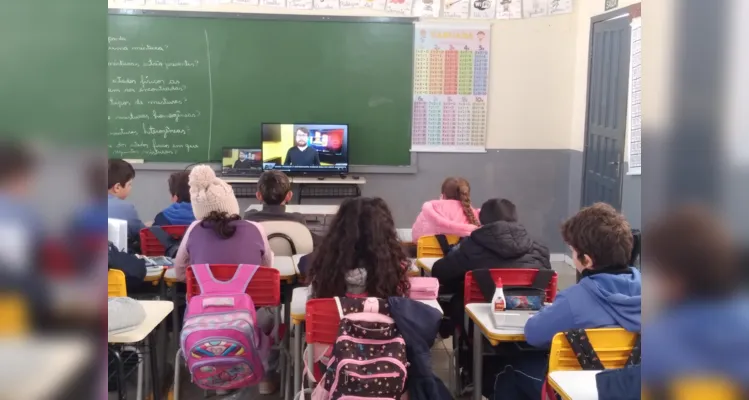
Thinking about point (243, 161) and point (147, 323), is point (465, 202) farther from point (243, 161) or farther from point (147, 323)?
point (243, 161)

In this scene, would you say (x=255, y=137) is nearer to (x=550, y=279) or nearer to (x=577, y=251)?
(x=550, y=279)

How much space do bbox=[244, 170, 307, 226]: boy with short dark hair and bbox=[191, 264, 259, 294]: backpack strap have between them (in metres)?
0.71

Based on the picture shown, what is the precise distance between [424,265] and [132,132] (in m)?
3.58

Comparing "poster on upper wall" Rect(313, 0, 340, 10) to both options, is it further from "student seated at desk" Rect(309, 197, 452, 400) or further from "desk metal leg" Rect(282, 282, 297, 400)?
"student seated at desk" Rect(309, 197, 452, 400)

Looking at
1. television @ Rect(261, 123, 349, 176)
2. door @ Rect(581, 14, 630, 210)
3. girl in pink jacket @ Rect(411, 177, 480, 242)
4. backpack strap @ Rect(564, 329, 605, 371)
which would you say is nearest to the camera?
backpack strap @ Rect(564, 329, 605, 371)

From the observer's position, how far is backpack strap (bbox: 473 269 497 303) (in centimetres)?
280

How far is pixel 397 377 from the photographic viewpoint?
2100 mm

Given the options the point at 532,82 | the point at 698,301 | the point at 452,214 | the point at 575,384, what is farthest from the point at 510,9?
the point at 698,301

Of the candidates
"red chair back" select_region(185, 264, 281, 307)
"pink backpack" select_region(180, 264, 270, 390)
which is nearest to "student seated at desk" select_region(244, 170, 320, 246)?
"red chair back" select_region(185, 264, 281, 307)

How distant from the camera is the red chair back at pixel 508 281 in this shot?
110 inches

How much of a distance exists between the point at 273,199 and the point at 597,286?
6.41 ft

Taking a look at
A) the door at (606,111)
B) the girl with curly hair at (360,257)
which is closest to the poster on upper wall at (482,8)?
the door at (606,111)

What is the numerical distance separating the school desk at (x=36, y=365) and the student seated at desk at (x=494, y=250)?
2644mm

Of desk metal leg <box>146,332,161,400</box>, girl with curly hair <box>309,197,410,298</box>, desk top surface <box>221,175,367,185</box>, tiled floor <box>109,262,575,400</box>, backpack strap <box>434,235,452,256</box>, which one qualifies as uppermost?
desk top surface <box>221,175,367,185</box>
